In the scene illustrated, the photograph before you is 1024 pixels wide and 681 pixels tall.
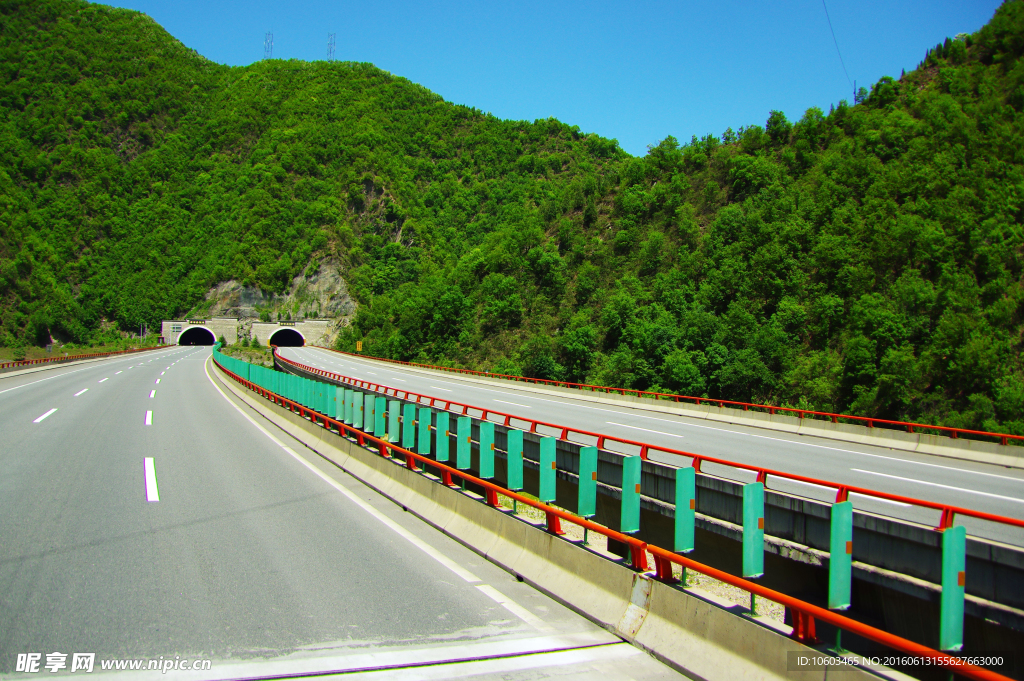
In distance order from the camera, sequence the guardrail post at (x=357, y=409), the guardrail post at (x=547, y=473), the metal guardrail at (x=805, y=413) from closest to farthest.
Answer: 1. the guardrail post at (x=547, y=473)
2. the guardrail post at (x=357, y=409)
3. the metal guardrail at (x=805, y=413)

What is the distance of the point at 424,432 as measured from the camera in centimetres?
1034

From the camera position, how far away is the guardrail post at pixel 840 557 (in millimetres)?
4879

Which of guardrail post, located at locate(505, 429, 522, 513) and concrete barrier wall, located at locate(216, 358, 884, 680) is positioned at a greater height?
guardrail post, located at locate(505, 429, 522, 513)

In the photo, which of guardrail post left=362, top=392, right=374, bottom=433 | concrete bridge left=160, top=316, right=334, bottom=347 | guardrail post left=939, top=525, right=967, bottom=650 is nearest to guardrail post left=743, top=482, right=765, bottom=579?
guardrail post left=939, top=525, right=967, bottom=650

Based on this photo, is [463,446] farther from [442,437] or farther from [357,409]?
[357,409]

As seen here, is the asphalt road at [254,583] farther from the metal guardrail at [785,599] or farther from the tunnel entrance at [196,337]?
the tunnel entrance at [196,337]

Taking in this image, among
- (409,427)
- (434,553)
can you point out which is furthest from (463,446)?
(434,553)

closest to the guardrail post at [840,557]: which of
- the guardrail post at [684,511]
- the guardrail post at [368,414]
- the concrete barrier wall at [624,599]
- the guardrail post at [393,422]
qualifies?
the concrete barrier wall at [624,599]

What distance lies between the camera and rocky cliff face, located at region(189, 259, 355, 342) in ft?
432

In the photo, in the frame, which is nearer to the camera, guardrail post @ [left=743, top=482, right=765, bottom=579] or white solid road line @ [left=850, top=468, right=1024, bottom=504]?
guardrail post @ [left=743, top=482, right=765, bottom=579]

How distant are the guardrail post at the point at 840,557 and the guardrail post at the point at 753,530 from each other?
574mm

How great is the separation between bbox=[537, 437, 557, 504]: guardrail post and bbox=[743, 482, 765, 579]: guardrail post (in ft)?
7.95

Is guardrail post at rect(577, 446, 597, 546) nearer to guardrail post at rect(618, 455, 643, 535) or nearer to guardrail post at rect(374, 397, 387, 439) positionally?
guardrail post at rect(618, 455, 643, 535)

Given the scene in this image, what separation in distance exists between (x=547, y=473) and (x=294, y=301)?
139 m
